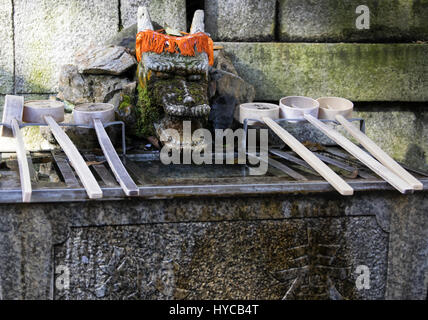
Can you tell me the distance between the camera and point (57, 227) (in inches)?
135

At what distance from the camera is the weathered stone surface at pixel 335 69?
600cm

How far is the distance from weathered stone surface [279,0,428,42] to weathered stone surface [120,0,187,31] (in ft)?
3.63

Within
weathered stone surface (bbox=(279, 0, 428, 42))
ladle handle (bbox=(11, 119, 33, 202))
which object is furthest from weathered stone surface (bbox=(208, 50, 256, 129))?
ladle handle (bbox=(11, 119, 33, 202))

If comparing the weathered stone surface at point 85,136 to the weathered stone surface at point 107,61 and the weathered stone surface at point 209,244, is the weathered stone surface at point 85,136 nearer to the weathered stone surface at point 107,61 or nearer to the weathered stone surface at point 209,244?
the weathered stone surface at point 107,61

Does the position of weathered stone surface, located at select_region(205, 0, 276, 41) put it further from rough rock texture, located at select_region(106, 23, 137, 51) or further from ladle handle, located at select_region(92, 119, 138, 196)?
ladle handle, located at select_region(92, 119, 138, 196)

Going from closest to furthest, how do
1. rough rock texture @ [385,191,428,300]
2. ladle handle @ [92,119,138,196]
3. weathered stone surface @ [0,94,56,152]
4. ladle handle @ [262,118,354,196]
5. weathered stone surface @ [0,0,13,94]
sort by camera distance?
ladle handle @ [92,119,138,196] < ladle handle @ [262,118,354,196] < rough rock texture @ [385,191,428,300] < weathered stone surface @ [0,0,13,94] < weathered stone surface @ [0,94,56,152]

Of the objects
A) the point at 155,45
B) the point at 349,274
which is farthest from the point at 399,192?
the point at 155,45

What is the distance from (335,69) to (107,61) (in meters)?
2.54

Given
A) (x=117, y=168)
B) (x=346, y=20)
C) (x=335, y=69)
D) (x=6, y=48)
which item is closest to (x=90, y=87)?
(x=6, y=48)

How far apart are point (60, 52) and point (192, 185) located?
2.95 m


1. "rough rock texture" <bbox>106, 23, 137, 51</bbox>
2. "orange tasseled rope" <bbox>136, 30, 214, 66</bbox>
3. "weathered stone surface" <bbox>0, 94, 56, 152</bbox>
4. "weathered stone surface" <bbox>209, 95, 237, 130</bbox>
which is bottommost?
"weathered stone surface" <bbox>0, 94, 56, 152</bbox>

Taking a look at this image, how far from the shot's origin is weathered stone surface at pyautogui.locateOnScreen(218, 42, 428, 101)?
6.00 metres

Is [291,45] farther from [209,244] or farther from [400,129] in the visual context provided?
[209,244]

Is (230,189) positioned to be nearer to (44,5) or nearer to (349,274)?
(349,274)
